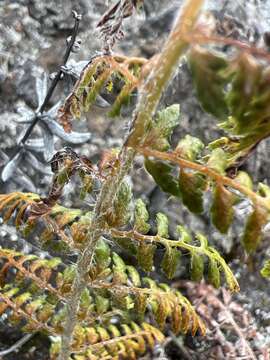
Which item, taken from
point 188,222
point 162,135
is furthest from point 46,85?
point 162,135

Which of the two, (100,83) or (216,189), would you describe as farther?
(100,83)

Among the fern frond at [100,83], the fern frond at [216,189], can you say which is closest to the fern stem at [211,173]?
the fern frond at [216,189]

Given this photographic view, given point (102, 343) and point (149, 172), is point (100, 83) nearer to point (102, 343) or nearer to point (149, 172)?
point (149, 172)

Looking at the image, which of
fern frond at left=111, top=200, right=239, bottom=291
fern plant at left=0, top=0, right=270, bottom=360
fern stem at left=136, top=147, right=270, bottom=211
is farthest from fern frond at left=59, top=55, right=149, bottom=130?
fern frond at left=111, top=200, right=239, bottom=291

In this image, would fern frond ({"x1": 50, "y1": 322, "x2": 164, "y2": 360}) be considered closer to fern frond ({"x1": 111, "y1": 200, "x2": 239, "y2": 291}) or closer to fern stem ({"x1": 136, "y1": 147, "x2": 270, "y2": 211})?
fern frond ({"x1": 111, "y1": 200, "x2": 239, "y2": 291})

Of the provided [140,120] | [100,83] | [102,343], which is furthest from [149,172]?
[102,343]
